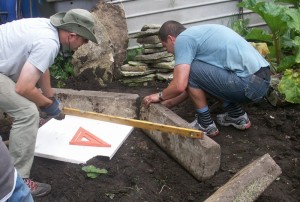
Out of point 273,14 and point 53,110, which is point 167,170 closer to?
point 53,110

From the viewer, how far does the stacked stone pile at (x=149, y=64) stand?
604 centimetres

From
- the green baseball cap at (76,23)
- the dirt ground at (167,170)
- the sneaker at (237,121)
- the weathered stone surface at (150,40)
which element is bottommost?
the dirt ground at (167,170)

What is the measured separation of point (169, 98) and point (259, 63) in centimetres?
103

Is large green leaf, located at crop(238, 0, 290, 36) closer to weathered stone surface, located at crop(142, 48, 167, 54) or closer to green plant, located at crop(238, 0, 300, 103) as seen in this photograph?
green plant, located at crop(238, 0, 300, 103)

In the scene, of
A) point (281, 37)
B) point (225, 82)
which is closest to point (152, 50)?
point (281, 37)

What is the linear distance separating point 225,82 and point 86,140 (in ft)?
5.19

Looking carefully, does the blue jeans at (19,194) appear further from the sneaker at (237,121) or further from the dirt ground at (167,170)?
the sneaker at (237,121)

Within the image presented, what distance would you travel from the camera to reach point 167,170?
12.8 feet

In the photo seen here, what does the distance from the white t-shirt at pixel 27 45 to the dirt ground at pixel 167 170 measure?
1064 millimetres

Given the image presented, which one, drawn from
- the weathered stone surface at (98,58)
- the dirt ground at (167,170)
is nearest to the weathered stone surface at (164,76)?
the weathered stone surface at (98,58)

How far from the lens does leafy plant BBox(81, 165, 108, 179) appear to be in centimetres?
372

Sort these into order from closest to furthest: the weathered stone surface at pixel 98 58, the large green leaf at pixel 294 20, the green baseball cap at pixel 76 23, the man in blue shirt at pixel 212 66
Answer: the green baseball cap at pixel 76 23, the man in blue shirt at pixel 212 66, the large green leaf at pixel 294 20, the weathered stone surface at pixel 98 58

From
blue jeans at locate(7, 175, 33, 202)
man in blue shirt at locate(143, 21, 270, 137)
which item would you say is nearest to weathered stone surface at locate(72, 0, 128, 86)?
man in blue shirt at locate(143, 21, 270, 137)

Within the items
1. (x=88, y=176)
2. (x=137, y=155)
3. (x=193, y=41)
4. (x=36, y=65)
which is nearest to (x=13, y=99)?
(x=36, y=65)
